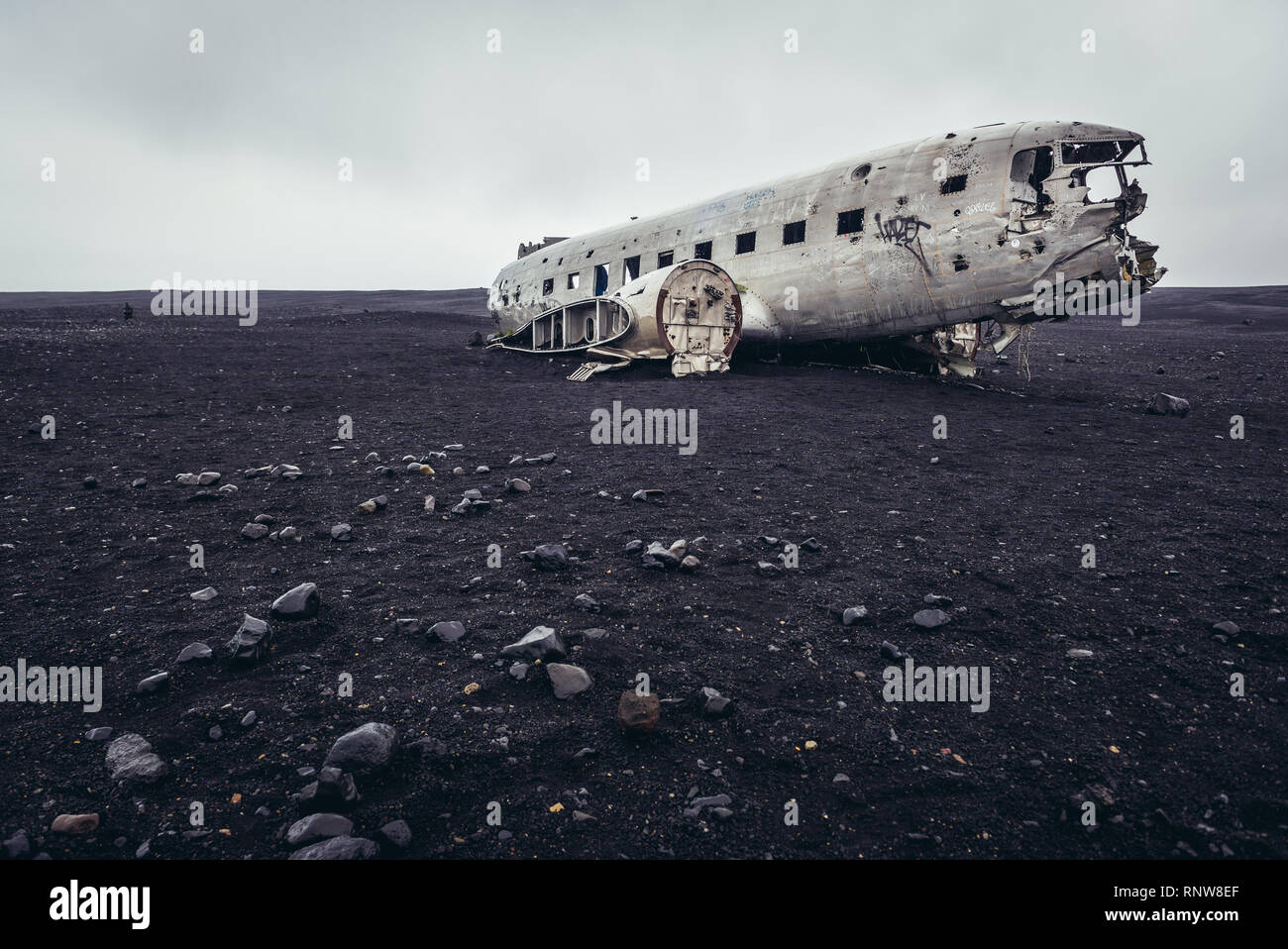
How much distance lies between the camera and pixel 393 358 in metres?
18.1

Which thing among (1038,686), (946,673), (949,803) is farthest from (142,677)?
(1038,686)

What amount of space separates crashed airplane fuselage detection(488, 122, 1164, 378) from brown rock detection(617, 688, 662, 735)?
1278 centimetres

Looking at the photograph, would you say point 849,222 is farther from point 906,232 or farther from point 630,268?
point 630,268

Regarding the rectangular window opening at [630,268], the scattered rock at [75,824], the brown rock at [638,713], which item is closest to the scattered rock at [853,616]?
the brown rock at [638,713]

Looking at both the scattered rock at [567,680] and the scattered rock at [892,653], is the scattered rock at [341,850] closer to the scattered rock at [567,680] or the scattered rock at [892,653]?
the scattered rock at [567,680]

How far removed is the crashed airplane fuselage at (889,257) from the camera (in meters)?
12.0

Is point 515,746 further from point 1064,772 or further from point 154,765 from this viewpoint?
point 1064,772

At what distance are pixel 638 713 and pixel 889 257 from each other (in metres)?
13.8

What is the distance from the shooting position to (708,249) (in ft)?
58.5

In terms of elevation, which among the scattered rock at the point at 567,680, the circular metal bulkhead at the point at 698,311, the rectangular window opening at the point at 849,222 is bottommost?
the scattered rock at the point at 567,680

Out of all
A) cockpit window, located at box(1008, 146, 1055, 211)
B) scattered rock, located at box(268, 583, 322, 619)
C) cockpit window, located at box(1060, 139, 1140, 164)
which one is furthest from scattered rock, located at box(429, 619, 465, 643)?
cockpit window, located at box(1060, 139, 1140, 164)

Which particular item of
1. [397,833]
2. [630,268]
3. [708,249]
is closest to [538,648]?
[397,833]

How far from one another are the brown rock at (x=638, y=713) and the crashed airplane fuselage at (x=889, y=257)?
41.9ft

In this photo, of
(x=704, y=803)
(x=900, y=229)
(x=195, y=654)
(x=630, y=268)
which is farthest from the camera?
(x=630, y=268)
